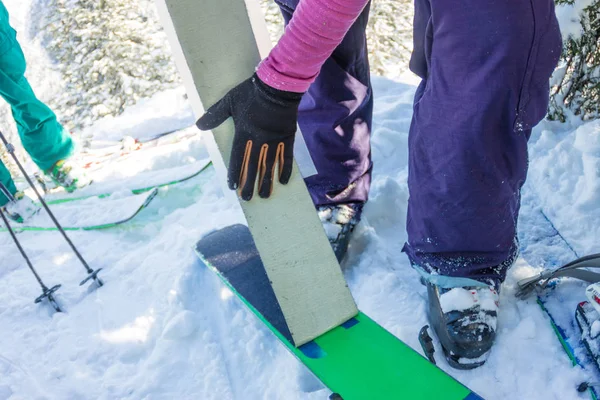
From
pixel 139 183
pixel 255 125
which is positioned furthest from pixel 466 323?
pixel 139 183

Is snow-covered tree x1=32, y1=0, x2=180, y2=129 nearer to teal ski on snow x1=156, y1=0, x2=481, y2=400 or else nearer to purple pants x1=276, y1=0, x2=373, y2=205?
purple pants x1=276, y1=0, x2=373, y2=205

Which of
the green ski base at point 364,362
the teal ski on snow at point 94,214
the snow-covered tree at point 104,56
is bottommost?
the snow-covered tree at point 104,56

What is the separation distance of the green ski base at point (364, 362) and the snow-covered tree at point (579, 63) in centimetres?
173

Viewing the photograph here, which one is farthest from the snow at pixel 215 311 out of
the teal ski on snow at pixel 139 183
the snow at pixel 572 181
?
the teal ski on snow at pixel 139 183

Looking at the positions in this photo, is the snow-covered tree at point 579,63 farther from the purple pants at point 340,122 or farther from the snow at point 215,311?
the purple pants at point 340,122

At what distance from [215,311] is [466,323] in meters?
0.89

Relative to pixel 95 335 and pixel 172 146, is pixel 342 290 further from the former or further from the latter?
pixel 172 146

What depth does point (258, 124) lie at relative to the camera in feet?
3.79

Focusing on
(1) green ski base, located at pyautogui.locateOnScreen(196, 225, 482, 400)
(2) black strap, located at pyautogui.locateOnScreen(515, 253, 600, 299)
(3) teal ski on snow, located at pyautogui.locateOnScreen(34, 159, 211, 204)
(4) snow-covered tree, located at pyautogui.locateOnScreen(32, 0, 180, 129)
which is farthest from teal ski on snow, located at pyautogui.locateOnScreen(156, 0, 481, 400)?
(4) snow-covered tree, located at pyautogui.locateOnScreen(32, 0, 180, 129)

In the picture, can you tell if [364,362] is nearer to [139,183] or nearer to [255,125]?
[255,125]

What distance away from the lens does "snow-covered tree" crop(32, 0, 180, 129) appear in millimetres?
12266

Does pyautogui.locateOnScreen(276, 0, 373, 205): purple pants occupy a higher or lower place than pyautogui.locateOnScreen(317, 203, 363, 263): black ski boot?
higher

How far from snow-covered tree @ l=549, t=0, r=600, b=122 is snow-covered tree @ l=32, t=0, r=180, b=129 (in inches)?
466

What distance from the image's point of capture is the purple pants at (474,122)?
1030 mm
